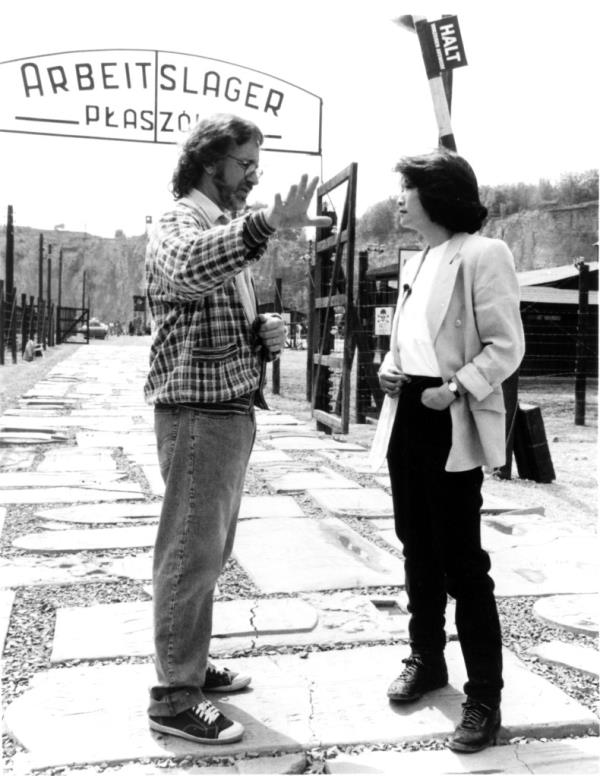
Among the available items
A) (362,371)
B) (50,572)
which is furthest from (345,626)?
(362,371)

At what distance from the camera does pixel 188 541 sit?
7.57 ft

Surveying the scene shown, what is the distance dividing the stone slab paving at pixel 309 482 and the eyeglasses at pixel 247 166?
352cm

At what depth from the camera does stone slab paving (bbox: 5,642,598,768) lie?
7.34 feet

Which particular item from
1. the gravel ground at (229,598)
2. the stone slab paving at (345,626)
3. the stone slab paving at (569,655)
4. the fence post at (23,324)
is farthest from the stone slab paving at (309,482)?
the fence post at (23,324)

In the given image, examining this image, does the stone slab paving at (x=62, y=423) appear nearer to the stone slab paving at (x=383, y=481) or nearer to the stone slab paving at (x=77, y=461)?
the stone slab paving at (x=77, y=461)

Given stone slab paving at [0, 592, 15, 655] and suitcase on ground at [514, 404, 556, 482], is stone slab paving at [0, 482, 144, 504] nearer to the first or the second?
stone slab paving at [0, 592, 15, 655]

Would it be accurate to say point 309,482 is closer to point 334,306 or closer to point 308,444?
point 308,444

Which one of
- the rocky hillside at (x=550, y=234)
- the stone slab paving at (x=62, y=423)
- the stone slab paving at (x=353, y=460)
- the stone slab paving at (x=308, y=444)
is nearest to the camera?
the stone slab paving at (x=353, y=460)

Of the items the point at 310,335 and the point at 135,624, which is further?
the point at 310,335

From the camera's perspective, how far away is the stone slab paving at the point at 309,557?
3.69m

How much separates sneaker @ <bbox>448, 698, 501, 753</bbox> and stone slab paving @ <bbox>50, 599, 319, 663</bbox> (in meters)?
0.88

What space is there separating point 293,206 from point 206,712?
1335 millimetres

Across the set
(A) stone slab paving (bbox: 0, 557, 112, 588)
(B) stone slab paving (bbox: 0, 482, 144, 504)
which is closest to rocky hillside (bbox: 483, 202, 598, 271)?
(B) stone slab paving (bbox: 0, 482, 144, 504)

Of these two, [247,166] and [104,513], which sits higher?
[247,166]
